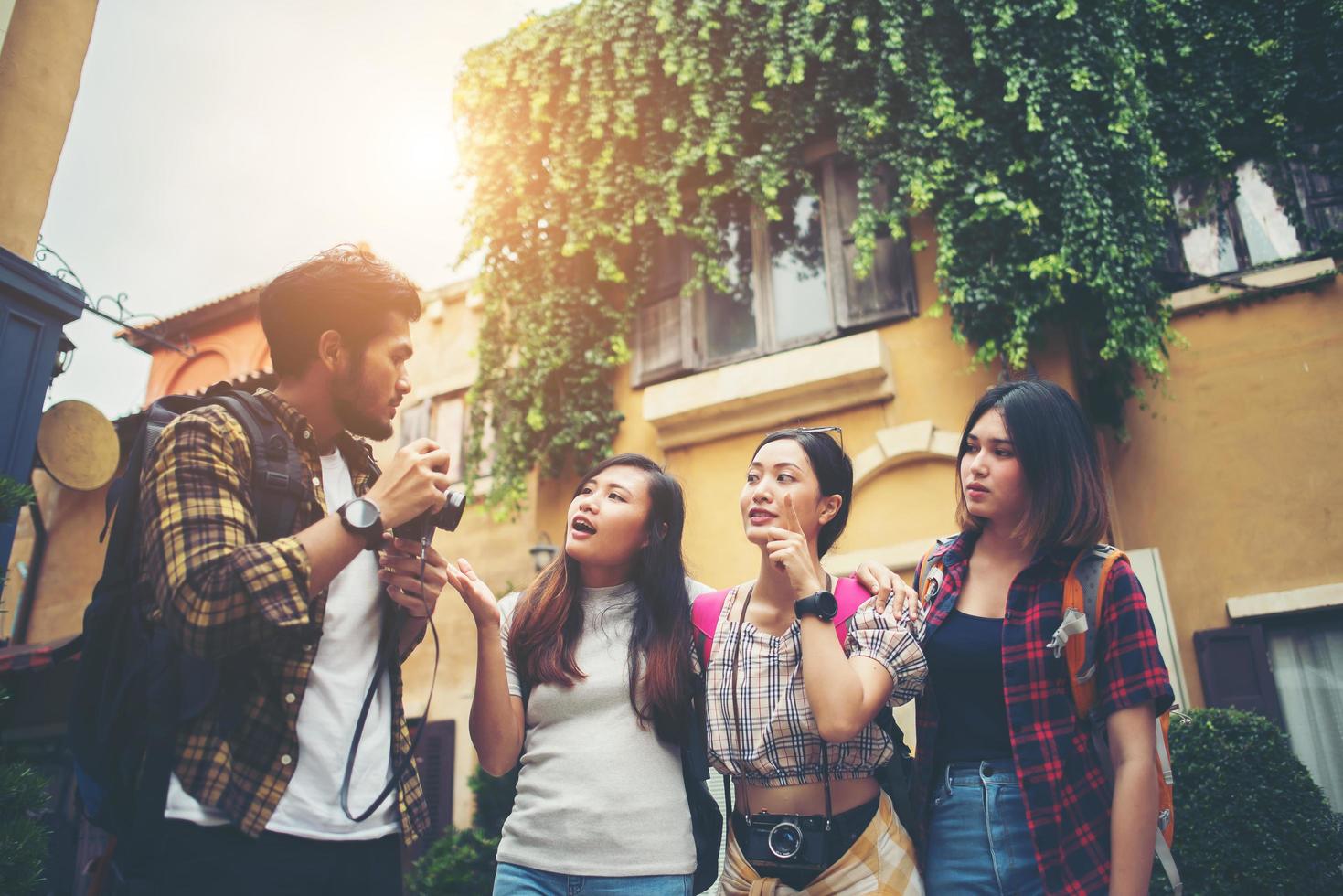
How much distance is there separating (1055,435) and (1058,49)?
17.5 feet

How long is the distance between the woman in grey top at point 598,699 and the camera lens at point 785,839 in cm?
26

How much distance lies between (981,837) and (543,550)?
663 centimetres

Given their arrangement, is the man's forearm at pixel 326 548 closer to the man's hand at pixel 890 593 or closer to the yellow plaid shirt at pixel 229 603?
the yellow plaid shirt at pixel 229 603

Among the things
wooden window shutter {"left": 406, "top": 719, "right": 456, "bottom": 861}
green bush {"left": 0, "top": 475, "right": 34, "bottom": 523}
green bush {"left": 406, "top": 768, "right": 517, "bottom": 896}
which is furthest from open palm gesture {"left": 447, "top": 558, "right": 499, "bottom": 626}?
wooden window shutter {"left": 406, "top": 719, "right": 456, "bottom": 861}

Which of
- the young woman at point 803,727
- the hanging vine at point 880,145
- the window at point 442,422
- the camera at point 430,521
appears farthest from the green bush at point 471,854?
the camera at point 430,521

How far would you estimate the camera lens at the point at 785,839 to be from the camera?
2.45 metres

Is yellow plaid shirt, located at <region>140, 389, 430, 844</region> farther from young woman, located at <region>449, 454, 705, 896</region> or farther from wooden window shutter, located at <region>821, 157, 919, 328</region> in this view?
wooden window shutter, located at <region>821, 157, 919, 328</region>

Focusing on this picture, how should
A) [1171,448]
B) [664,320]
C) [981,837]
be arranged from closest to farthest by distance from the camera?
[981,837]
[1171,448]
[664,320]

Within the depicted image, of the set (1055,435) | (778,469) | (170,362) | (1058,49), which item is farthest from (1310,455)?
(170,362)

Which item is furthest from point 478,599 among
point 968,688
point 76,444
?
point 76,444

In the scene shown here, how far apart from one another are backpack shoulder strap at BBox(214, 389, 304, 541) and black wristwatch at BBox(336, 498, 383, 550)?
0.69ft

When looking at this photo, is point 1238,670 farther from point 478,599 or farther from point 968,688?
point 478,599

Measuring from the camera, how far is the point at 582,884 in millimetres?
2455

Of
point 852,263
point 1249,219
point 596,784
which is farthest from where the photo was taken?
point 852,263
